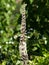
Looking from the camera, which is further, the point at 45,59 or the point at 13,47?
the point at 13,47

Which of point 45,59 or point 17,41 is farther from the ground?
point 17,41

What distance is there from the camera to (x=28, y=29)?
254 cm

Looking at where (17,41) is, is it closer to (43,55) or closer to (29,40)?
(29,40)

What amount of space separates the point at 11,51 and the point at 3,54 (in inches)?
5.4

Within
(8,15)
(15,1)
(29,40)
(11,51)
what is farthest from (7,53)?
(15,1)

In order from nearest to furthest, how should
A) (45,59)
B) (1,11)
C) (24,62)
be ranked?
(24,62)
(45,59)
(1,11)

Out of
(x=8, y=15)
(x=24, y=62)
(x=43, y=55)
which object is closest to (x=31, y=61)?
(x=43, y=55)

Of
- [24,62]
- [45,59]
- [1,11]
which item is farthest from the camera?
[1,11]

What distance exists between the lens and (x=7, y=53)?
8.25 feet

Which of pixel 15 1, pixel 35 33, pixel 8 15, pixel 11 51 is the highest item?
pixel 15 1

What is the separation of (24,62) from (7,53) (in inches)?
20.5

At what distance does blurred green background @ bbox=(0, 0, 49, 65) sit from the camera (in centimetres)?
244

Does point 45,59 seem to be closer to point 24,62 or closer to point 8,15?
point 24,62

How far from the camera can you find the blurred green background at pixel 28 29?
2441mm
